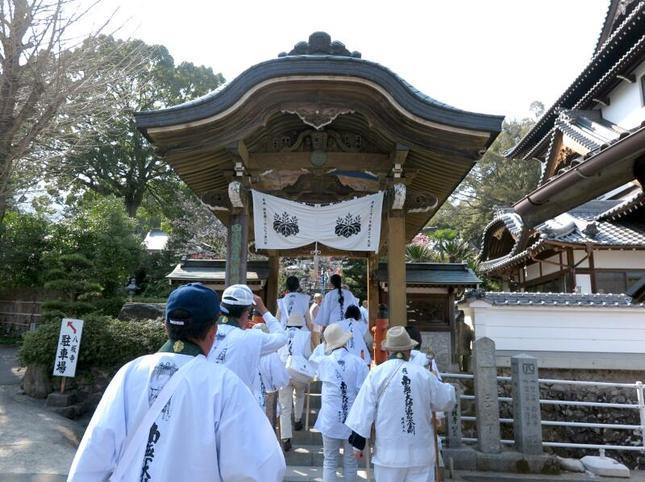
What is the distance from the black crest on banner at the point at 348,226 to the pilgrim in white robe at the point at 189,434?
5320 millimetres

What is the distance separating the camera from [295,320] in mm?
6609

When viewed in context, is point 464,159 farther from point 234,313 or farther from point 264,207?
point 234,313

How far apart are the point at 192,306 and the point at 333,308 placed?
5565 millimetres

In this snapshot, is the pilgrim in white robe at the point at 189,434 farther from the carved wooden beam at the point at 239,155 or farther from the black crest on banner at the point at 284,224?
the black crest on banner at the point at 284,224

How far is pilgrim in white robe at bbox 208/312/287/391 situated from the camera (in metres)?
3.45

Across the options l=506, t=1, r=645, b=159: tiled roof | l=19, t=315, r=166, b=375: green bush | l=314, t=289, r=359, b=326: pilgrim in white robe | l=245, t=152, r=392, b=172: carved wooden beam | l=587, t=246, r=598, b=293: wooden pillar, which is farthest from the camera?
l=506, t=1, r=645, b=159: tiled roof

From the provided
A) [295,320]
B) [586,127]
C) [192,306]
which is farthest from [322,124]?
[586,127]

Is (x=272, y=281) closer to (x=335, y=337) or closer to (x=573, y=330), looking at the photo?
(x=335, y=337)

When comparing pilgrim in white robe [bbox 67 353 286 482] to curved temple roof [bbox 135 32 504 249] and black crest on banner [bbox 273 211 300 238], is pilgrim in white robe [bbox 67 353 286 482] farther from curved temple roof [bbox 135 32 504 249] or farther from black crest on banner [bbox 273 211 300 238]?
black crest on banner [bbox 273 211 300 238]

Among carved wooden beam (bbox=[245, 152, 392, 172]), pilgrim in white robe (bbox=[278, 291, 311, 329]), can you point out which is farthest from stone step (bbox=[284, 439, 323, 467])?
carved wooden beam (bbox=[245, 152, 392, 172])

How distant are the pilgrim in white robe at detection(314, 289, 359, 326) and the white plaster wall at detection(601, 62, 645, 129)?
12.3 m

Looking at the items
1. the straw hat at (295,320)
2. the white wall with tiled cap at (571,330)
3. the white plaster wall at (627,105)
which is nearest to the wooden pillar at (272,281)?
the straw hat at (295,320)

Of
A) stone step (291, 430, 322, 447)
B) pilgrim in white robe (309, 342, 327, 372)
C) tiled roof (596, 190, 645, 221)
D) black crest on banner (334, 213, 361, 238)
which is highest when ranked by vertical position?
tiled roof (596, 190, 645, 221)

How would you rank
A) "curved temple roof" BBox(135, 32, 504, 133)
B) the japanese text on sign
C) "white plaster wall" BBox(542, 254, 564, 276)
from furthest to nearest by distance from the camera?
"white plaster wall" BBox(542, 254, 564, 276)
the japanese text on sign
"curved temple roof" BBox(135, 32, 504, 133)
